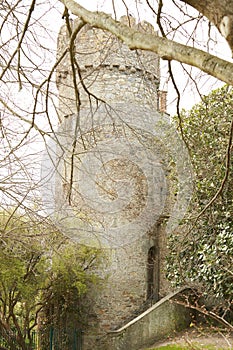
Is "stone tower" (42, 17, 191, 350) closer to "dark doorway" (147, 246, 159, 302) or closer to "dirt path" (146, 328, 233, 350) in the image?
"dark doorway" (147, 246, 159, 302)

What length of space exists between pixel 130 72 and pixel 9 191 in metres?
9.62

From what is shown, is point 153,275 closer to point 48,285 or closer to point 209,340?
point 48,285

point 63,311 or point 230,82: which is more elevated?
point 63,311

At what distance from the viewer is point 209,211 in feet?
30.2

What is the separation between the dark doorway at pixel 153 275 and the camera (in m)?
13.8

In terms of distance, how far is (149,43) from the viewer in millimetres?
2381

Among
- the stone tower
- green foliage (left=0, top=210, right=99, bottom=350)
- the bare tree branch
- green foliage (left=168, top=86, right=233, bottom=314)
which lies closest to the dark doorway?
the stone tower

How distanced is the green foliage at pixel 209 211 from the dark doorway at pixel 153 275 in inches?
102

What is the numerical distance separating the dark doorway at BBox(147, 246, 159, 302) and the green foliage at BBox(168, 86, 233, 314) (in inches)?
102

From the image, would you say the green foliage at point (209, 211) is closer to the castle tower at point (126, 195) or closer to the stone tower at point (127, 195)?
the stone tower at point (127, 195)

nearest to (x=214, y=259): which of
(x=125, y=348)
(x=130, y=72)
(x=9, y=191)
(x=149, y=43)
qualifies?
(x=125, y=348)

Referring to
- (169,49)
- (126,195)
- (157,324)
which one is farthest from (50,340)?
(169,49)

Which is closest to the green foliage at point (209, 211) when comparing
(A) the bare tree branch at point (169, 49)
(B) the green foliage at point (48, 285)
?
(B) the green foliage at point (48, 285)

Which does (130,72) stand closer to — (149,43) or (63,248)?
(63,248)
